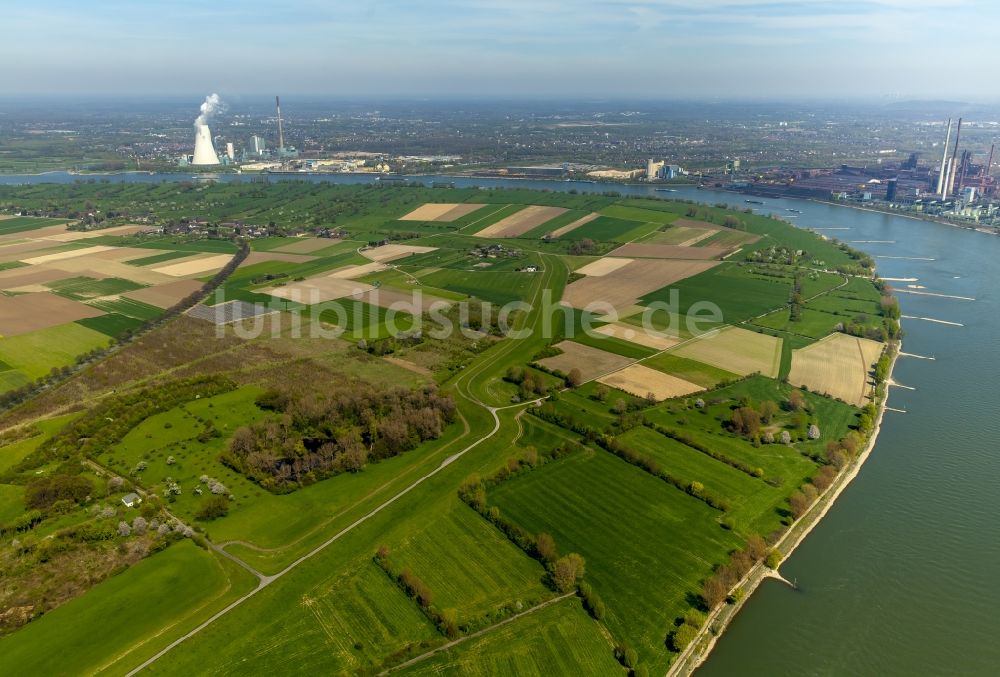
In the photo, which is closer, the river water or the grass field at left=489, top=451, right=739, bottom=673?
the river water

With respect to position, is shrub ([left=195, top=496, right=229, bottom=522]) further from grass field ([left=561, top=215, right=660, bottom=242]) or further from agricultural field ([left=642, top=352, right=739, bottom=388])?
grass field ([left=561, top=215, right=660, bottom=242])

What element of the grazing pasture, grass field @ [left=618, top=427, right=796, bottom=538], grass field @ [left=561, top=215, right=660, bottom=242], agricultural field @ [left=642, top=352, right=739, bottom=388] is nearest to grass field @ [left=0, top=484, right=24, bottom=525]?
grass field @ [left=618, top=427, right=796, bottom=538]

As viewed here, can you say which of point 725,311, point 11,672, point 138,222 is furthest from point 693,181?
point 11,672

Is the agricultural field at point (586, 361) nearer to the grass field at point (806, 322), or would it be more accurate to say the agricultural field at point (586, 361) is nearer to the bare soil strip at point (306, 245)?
the grass field at point (806, 322)

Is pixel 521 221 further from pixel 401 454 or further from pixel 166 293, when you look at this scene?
pixel 401 454

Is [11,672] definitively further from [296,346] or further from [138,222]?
[138,222]
